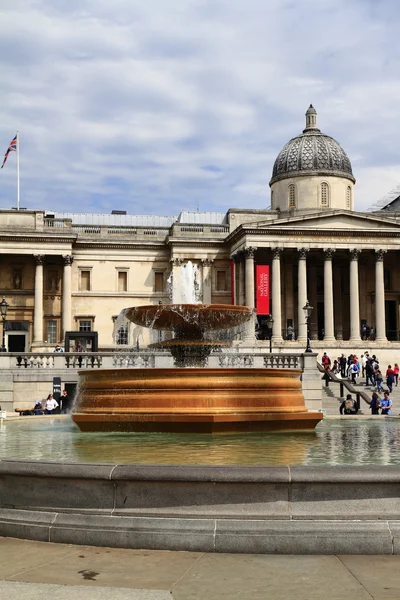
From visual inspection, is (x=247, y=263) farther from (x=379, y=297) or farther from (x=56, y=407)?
(x=56, y=407)

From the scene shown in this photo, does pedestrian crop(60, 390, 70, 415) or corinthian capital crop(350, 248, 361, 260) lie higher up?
corinthian capital crop(350, 248, 361, 260)

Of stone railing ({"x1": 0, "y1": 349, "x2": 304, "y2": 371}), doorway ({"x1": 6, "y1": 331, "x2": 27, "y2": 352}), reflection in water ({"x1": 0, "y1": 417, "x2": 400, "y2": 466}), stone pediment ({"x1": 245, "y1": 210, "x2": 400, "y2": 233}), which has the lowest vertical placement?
reflection in water ({"x1": 0, "y1": 417, "x2": 400, "y2": 466})

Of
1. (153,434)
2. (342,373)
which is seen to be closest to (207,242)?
(342,373)

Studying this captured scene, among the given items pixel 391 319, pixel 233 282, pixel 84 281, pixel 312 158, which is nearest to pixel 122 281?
pixel 84 281

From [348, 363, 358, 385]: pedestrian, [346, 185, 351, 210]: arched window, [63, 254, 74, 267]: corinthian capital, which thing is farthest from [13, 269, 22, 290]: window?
[348, 363, 358, 385]: pedestrian

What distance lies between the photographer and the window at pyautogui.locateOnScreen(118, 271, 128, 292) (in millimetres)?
69625

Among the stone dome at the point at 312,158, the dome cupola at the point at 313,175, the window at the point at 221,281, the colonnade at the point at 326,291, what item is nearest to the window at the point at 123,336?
the window at the point at 221,281

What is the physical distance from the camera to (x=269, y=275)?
64.8 meters

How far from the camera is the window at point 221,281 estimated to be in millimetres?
68938

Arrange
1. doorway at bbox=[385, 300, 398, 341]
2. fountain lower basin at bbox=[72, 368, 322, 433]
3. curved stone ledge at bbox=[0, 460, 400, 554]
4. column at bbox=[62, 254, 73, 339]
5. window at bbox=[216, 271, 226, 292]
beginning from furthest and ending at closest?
window at bbox=[216, 271, 226, 292]
doorway at bbox=[385, 300, 398, 341]
column at bbox=[62, 254, 73, 339]
fountain lower basin at bbox=[72, 368, 322, 433]
curved stone ledge at bbox=[0, 460, 400, 554]

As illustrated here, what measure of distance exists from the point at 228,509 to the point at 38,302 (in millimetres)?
58120

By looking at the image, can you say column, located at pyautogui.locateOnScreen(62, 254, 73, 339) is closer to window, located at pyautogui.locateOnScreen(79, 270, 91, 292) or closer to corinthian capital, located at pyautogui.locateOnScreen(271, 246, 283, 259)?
window, located at pyautogui.locateOnScreen(79, 270, 91, 292)

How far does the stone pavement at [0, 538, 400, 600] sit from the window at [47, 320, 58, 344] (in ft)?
195

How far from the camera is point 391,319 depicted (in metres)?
68.9
